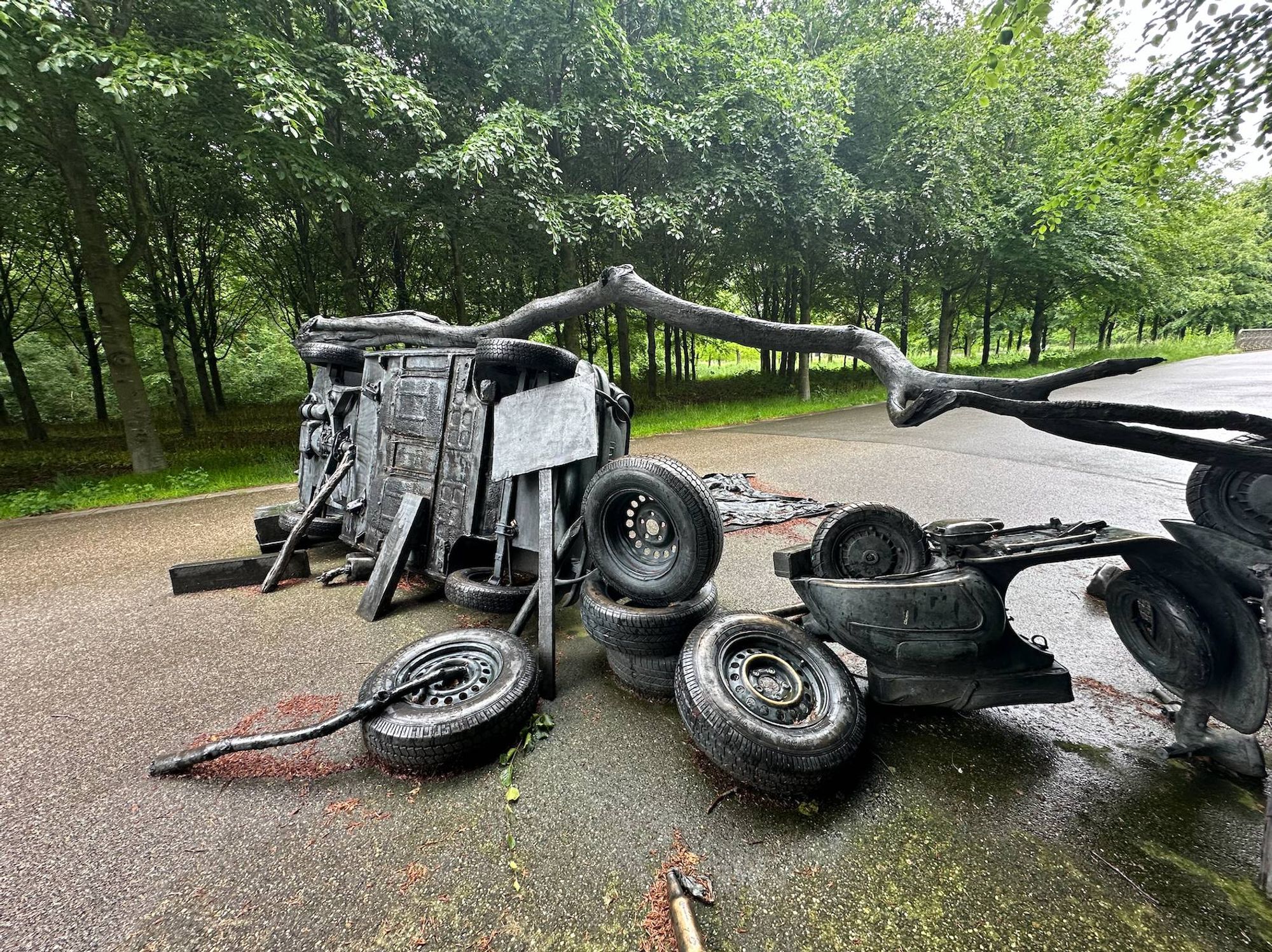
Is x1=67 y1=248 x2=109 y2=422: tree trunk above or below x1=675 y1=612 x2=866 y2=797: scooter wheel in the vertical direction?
above

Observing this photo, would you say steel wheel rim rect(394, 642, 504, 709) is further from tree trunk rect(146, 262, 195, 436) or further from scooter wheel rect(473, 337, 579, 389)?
tree trunk rect(146, 262, 195, 436)

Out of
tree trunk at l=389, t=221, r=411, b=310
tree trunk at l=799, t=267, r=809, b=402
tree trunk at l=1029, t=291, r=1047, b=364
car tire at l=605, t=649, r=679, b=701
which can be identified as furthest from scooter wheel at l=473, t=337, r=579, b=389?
tree trunk at l=1029, t=291, r=1047, b=364

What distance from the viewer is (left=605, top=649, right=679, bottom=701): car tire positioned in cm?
255

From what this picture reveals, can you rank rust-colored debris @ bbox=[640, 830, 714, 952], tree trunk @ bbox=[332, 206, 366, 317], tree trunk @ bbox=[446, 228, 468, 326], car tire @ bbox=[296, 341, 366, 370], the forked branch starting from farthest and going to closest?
tree trunk @ bbox=[446, 228, 468, 326] → tree trunk @ bbox=[332, 206, 366, 317] → car tire @ bbox=[296, 341, 366, 370] → the forked branch → rust-colored debris @ bbox=[640, 830, 714, 952]

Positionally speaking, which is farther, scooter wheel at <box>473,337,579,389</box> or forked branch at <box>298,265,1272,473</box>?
scooter wheel at <box>473,337,579,389</box>

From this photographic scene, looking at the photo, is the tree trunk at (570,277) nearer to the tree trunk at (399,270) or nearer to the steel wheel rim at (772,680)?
the tree trunk at (399,270)

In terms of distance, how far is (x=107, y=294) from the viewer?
735 centimetres

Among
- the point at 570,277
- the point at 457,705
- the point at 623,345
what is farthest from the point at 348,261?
the point at 457,705

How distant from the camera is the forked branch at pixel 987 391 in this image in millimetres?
1596

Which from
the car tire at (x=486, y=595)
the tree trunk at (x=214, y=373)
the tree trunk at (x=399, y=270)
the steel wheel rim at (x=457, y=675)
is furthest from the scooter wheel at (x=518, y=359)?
the tree trunk at (x=214, y=373)

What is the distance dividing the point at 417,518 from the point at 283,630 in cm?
114

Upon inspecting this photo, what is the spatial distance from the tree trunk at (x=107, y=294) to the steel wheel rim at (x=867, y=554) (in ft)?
34.2

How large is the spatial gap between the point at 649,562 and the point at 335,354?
3814 mm

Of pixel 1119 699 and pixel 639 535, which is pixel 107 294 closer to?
pixel 639 535
